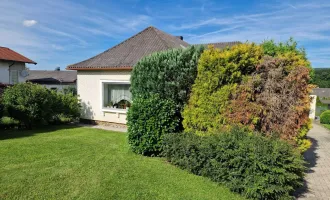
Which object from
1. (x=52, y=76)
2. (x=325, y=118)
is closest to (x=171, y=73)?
(x=325, y=118)

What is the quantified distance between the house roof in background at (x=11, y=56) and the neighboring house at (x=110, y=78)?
1666cm

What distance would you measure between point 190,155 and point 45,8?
11.2 m

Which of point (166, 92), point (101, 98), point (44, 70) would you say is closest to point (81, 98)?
point (101, 98)

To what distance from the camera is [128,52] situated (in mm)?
13469

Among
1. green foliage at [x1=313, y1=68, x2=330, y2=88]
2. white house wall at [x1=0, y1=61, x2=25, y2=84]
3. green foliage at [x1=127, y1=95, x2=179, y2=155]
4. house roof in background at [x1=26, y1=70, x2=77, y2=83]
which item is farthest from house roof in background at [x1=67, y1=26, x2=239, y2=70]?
green foliage at [x1=313, y1=68, x2=330, y2=88]

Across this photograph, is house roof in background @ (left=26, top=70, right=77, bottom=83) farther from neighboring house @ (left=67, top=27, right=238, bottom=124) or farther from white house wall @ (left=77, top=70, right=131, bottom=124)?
neighboring house @ (left=67, top=27, right=238, bottom=124)

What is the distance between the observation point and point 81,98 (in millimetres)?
14078

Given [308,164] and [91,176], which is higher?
[91,176]

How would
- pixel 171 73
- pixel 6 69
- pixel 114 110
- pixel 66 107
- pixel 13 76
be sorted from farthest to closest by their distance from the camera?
pixel 13 76
pixel 6 69
pixel 66 107
pixel 114 110
pixel 171 73

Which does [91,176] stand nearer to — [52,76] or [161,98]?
[161,98]

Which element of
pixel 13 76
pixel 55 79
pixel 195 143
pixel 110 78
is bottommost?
pixel 195 143

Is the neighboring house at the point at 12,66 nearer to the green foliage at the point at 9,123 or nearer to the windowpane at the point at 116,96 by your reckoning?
the green foliage at the point at 9,123

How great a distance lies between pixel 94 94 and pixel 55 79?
2828 centimetres

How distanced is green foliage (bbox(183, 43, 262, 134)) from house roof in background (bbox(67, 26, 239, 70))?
6.05 meters
